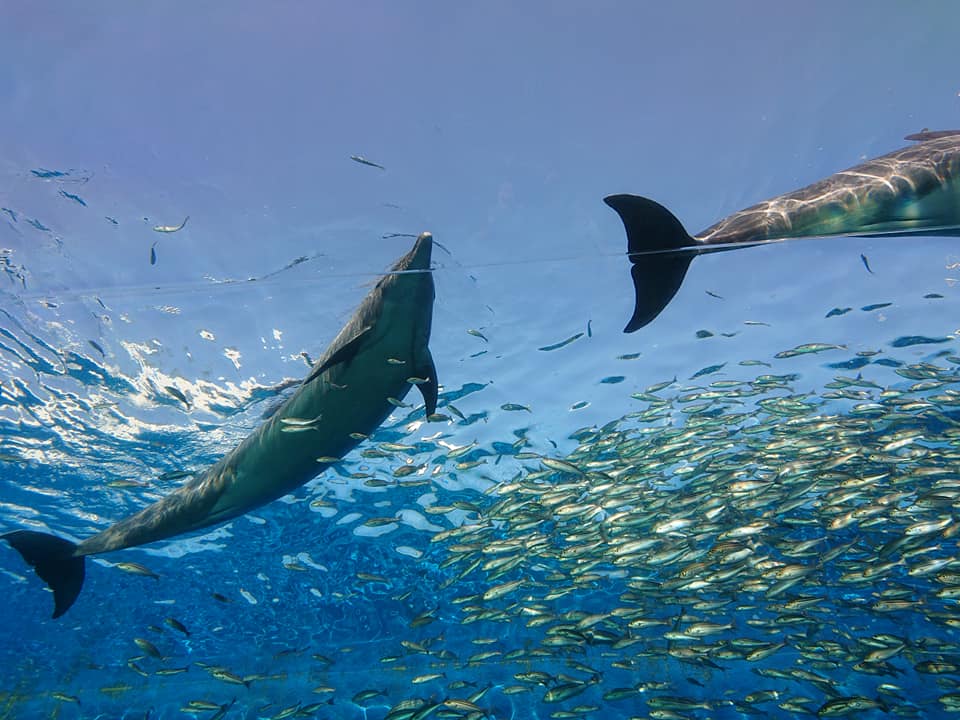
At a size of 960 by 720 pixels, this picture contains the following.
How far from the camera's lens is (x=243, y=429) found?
40.7 feet

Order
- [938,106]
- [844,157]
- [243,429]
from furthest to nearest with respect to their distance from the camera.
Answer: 1. [243,429]
2. [844,157]
3. [938,106]

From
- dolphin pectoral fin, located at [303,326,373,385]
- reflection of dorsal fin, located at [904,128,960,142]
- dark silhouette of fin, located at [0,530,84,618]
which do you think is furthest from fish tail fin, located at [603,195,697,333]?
dark silhouette of fin, located at [0,530,84,618]

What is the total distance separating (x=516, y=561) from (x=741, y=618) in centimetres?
1907

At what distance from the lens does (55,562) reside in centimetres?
698

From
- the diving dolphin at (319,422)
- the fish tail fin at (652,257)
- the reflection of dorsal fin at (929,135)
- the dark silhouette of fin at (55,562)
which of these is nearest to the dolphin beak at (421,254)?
the diving dolphin at (319,422)

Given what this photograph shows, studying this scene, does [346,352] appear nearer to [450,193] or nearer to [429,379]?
[429,379]

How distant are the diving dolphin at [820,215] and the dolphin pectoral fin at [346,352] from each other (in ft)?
7.93

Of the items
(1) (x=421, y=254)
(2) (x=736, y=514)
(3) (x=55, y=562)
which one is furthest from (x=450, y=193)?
(2) (x=736, y=514)

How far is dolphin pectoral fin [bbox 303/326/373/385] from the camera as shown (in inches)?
180

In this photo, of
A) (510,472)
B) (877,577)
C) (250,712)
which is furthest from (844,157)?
Result: (250,712)

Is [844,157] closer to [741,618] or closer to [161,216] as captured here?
[161,216]

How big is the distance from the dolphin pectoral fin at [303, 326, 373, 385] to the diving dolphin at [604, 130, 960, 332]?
2.42 metres

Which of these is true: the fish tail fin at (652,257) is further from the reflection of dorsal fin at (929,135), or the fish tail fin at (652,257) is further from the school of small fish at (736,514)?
the school of small fish at (736,514)

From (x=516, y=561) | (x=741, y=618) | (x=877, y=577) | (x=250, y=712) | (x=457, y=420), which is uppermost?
(x=457, y=420)
